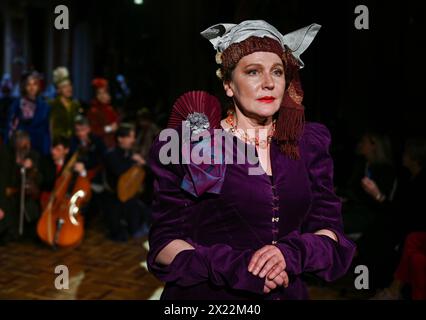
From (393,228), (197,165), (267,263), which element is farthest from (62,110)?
(267,263)

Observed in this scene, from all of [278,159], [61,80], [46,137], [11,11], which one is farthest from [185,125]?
[11,11]

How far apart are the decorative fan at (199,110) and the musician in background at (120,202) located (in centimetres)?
363

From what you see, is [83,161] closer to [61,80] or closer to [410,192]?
[61,80]

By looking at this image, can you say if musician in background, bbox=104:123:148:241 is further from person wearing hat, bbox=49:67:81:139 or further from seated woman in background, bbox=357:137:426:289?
seated woman in background, bbox=357:137:426:289

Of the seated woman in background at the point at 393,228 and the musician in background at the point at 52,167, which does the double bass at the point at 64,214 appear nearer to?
the musician in background at the point at 52,167

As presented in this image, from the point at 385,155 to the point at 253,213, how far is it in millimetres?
2974

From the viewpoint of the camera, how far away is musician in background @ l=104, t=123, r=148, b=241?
5168 millimetres

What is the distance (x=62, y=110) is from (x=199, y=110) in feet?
17.4

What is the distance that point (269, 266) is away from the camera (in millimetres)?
1425

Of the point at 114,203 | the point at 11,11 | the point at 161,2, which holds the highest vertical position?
the point at 11,11

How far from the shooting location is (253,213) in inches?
60.2

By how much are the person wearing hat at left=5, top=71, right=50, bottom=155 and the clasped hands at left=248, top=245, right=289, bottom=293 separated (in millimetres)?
5070

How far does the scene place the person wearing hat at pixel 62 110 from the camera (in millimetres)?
6488

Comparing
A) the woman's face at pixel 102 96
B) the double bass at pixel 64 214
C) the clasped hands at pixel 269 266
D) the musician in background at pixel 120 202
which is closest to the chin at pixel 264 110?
the clasped hands at pixel 269 266
